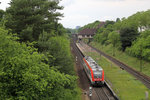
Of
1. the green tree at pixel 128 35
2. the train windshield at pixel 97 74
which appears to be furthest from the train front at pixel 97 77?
the green tree at pixel 128 35

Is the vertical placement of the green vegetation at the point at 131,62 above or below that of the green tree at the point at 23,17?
below

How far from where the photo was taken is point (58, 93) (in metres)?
11.9

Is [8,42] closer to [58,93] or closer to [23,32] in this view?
[58,93]

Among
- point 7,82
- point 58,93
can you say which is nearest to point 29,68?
point 7,82

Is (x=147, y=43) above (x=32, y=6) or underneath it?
underneath

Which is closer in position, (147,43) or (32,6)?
(32,6)

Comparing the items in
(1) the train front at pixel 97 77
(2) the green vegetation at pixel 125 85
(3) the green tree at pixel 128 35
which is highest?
(3) the green tree at pixel 128 35

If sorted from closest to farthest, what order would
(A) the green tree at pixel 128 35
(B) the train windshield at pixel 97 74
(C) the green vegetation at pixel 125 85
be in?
(C) the green vegetation at pixel 125 85 → (B) the train windshield at pixel 97 74 → (A) the green tree at pixel 128 35

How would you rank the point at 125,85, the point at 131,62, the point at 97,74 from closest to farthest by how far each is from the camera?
the point at 97,74 → the point at 125,85 → the point at 131,62

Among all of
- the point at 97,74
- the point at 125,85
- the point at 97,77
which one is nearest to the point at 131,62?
the point at 125,85

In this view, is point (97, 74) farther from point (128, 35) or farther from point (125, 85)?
point (128, 35)

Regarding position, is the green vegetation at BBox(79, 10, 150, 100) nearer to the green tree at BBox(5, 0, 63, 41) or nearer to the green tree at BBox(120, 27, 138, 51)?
the green tree at BBox(120, 27, 138, 51)

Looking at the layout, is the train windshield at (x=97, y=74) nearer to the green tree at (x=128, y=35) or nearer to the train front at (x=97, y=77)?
the train front at (x=97, y=77)

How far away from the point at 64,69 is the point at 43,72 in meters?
8.73
